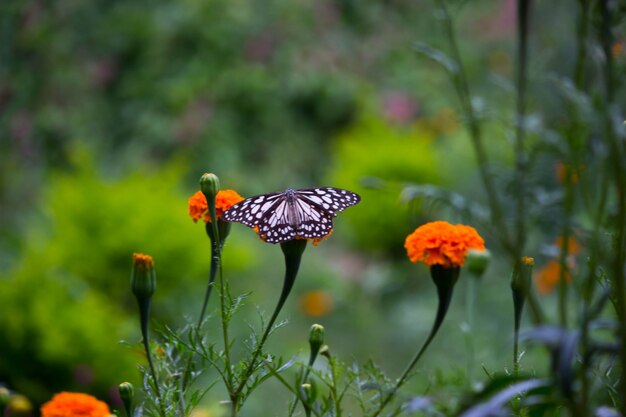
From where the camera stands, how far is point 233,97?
4535mm

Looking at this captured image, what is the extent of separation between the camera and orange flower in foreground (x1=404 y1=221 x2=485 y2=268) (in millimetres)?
715

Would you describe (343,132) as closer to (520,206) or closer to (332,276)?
(332,276)

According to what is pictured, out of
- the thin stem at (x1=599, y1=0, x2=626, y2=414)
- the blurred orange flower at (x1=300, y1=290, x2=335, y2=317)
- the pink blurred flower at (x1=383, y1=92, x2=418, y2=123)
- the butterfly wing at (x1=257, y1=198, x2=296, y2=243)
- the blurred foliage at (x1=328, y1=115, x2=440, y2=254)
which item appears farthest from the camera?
the pink blurred flower at (x1=383, y1=92, x2=418, y2=123)

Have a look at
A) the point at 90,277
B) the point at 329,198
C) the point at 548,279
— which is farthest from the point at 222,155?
the point at 329,198

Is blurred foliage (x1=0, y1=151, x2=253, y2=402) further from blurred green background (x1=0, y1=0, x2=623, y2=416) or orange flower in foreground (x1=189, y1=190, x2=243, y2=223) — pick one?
orange flower in foreground (x1=189, y1=190, x2=243, y2=223)

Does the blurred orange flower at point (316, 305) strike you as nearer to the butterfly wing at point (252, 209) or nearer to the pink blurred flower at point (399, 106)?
the pink blurred flower at point (399, 106)

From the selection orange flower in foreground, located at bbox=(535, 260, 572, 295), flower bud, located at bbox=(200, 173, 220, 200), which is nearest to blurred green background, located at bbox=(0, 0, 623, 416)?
orange flower in foreground, located at bbox=(535, 260, 572, 295)

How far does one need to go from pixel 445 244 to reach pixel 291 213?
0.46ft

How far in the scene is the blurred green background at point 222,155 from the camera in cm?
257

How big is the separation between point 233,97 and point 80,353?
2516 mm

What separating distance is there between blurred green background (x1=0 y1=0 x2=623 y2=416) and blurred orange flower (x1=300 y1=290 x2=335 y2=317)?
0.01 meters

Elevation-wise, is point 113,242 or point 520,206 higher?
point 113,242

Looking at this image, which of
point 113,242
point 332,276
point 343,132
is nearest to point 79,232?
point 113,242

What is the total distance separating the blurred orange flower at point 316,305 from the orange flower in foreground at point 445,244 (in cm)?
294
